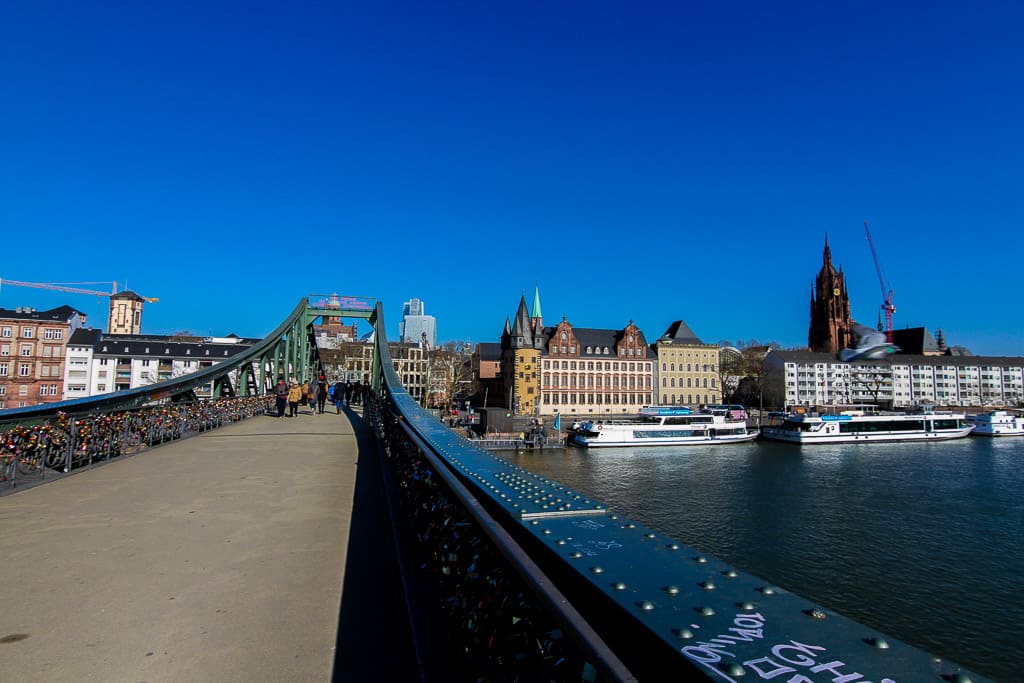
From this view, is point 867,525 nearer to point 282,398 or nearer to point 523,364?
point 282,398

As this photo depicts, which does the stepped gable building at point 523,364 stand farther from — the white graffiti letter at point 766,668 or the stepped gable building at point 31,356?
the white graffiti letter at point 766,668

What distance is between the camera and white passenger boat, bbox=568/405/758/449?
4700 centimetres

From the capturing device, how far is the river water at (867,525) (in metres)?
13.0

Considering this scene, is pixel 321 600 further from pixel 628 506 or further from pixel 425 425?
pixel 628 506

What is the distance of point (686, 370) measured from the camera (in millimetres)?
73625

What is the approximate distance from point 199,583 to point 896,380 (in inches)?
4347

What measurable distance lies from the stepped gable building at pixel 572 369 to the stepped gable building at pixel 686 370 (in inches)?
87.9

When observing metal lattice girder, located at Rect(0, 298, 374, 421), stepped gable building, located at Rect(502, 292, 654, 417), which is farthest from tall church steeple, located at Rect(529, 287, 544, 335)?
metal lattice girder, located at Rect(0, 298, 374, 421)

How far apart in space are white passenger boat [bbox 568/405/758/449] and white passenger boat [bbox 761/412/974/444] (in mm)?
3564

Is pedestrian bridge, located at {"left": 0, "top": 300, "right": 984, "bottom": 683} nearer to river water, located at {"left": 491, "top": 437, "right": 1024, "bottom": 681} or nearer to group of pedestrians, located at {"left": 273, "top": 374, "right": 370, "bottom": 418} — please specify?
river water, located at {"left": 491, "top": 437, "right": 1024, "bottom": 681}

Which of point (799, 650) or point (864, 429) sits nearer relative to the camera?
point (799, 650)

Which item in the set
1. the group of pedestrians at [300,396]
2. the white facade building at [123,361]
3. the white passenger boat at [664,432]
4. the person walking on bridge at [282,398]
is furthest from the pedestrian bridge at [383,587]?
the white facade building at [123,361]

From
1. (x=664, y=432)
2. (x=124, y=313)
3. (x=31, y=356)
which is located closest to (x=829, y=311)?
(x=664, y=432)

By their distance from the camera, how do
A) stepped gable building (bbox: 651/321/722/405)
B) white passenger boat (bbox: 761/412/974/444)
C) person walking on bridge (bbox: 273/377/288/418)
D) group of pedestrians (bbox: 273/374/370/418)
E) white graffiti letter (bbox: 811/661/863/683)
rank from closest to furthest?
1. white graffiti letter (bbox: 811/661/863/683)
2. person walking on bridge (bbox: 273/377/288/418)
3. group of pedestrians (bbox: 273/374/370/418)
4. white passenger boat (bbox: 761/412/974/444)
5. stepped gable building (bbox: 651/321/722/405)
